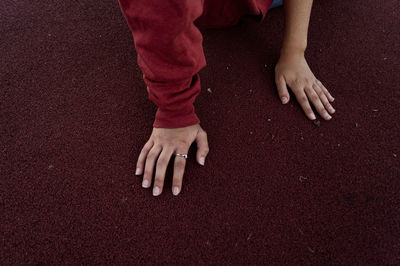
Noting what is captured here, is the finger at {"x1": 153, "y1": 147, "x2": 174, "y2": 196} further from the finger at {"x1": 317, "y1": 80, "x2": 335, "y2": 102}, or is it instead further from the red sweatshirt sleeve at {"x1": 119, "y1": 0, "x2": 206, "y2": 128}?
the finger at {"x1": 317, "y1": 80, "x2": 335, "y2": 102}

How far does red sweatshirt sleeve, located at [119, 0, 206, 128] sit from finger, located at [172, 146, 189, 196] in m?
0.08

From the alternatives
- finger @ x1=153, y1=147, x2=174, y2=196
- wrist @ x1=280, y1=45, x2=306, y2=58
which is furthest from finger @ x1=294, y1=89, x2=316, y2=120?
finger @ x1=153, y1=147, x2=174, y2=196

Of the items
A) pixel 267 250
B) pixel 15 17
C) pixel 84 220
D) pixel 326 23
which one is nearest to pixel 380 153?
pixel 267 250

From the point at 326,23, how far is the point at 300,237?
815 mm

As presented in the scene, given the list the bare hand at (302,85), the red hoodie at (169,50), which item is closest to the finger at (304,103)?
the bare hand at (302,85)

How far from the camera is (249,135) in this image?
2.58 ft

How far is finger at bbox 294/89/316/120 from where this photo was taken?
797 millimetres

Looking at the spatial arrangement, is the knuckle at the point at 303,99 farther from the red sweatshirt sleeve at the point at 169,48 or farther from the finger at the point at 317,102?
the red sweatshirt sleeve at the point at 169,48

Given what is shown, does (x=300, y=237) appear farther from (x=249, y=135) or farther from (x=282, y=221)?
(x=249, y=135)

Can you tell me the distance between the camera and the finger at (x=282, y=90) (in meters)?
0.83

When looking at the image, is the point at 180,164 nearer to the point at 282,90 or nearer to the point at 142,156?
the point at 142,156

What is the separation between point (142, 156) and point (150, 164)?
38mm

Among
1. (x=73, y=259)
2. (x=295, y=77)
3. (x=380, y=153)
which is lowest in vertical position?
(x=73, y=259)

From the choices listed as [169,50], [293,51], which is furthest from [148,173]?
[293,51]
